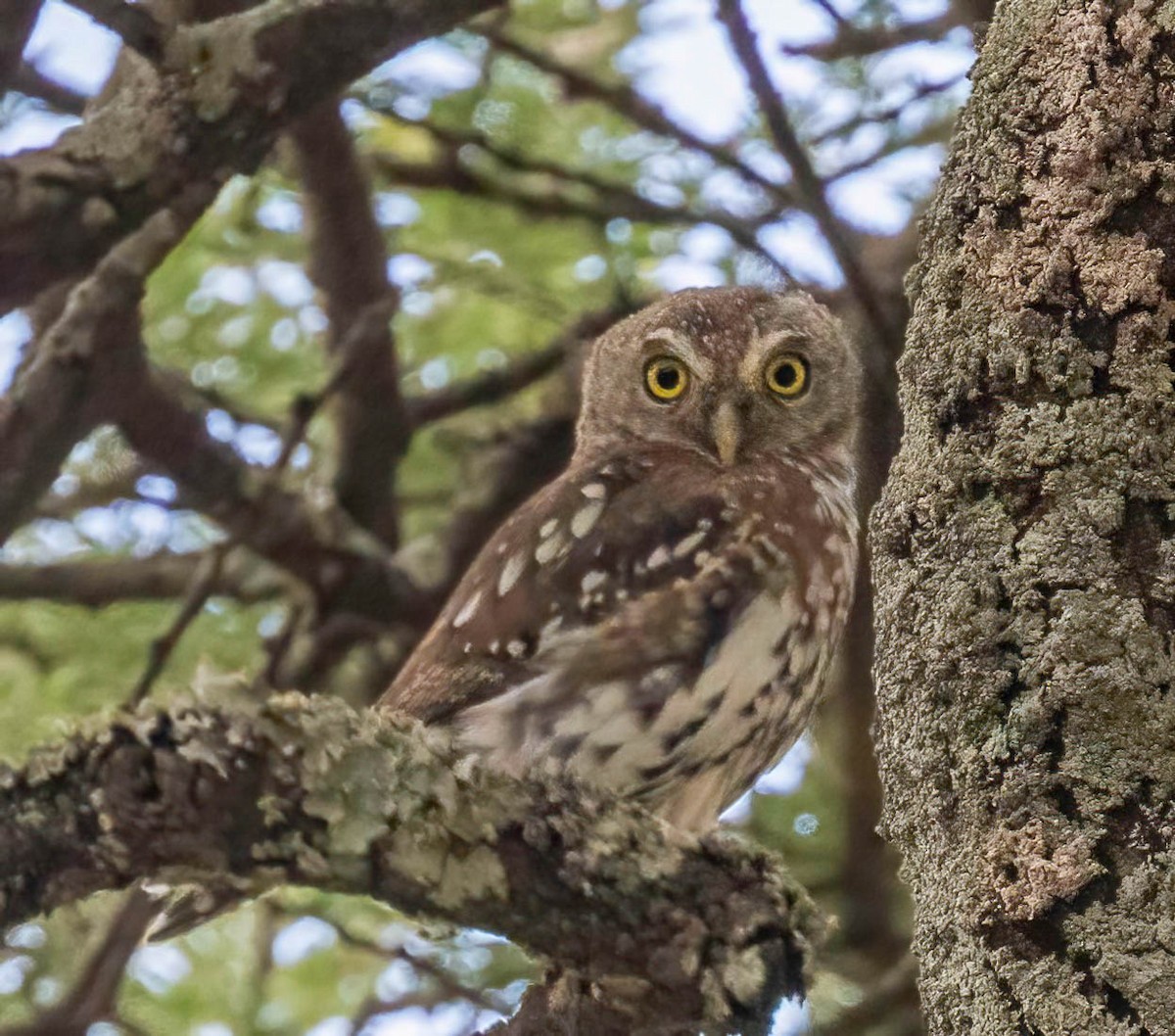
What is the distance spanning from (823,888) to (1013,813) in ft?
6.59

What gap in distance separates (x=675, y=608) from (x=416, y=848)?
1244 millimetres

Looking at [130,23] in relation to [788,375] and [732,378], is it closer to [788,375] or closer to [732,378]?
[732,378]

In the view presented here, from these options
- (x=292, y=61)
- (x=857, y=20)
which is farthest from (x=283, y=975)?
(x=857, y=20)

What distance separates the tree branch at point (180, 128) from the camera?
252cm

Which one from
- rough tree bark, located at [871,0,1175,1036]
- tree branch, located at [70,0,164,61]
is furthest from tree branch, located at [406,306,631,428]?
rough tree bark, located at [871,0,1175,1036]

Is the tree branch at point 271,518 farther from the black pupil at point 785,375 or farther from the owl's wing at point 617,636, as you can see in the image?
the black pupil at point 785,375

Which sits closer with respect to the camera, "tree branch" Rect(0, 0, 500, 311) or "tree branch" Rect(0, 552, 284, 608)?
"tree branch" Rect(0, 0, 500, 311)

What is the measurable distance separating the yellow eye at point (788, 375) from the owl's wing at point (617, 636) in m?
0.44

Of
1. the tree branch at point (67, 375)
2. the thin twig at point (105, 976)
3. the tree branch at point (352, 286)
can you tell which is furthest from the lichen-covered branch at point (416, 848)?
the tree branch at point (352, 286)

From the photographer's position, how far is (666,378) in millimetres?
3410

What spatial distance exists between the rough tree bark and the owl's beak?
1147mm

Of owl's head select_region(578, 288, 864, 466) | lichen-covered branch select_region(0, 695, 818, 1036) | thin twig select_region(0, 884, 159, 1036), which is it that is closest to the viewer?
lichen-covered branch select_region(0, 695, 818, 1036)

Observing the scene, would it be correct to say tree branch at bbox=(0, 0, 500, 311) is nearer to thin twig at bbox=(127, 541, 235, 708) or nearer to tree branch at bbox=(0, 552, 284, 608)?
thin twig at bbox=(127, 541, 235, 708)

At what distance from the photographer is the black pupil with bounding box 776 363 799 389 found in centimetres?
338
